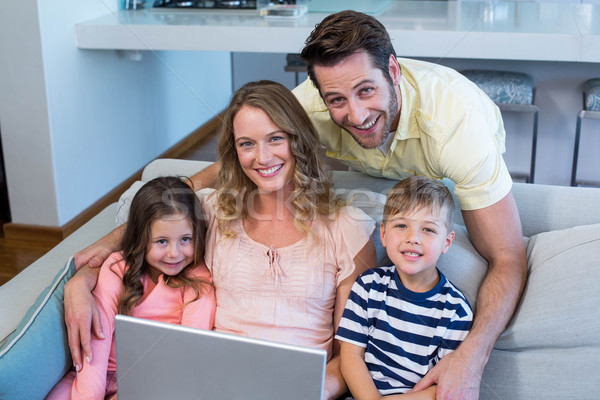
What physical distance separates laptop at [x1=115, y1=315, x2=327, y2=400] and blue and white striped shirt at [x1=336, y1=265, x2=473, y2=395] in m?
0.37

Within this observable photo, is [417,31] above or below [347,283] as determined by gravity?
above

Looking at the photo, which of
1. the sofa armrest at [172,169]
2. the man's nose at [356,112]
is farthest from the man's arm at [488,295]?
the sofa armrest at [172,169]

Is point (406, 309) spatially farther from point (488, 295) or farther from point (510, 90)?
point (510, 90)

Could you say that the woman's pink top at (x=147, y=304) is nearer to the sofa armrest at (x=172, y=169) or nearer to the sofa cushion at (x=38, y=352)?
the sofa cushion at (x=38, y=352)

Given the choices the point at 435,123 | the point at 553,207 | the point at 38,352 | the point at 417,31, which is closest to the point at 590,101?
the point at 417,31

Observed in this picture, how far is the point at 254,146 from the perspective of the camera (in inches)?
57.8

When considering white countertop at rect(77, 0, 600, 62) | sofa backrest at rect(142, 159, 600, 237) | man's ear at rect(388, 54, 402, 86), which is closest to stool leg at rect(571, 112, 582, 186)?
white countertop at rect(77, 0, 600, 62)

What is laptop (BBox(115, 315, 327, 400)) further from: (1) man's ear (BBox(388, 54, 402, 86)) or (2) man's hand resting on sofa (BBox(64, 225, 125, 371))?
(1) man's ear (BBox(388, 54, 402, 86))

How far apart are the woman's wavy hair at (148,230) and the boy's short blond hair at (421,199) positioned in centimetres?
47

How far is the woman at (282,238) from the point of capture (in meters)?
1.46

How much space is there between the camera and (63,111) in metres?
2.78

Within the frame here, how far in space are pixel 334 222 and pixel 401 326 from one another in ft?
0.97

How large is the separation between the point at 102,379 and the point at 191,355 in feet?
1.41

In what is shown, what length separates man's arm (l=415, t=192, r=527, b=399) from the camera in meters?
1.30
